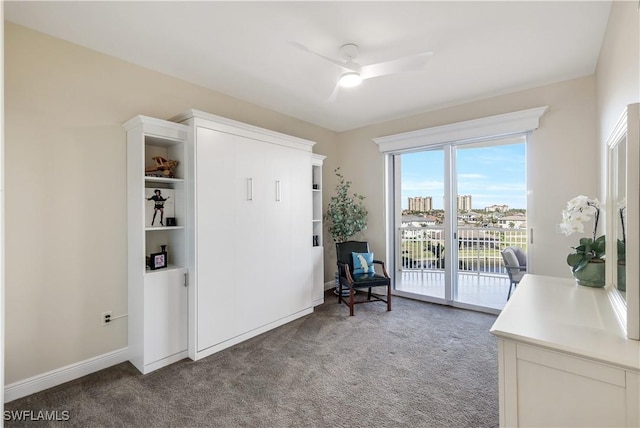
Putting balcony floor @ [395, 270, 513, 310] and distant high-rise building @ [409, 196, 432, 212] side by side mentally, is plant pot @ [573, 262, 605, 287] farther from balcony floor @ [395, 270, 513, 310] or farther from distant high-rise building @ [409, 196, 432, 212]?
distant high-rise building @ [409, 196, 432, 212]

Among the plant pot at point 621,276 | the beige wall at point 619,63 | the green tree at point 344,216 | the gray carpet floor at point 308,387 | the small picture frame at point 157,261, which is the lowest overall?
the gray carpet floor at point 308,387

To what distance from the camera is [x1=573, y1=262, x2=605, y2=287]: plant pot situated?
1803 millimetres

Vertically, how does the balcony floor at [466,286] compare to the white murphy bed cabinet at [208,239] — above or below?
below

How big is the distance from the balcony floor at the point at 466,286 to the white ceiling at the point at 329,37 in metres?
2.70

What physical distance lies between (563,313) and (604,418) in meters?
0.48

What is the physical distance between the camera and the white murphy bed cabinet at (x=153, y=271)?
2428 mm

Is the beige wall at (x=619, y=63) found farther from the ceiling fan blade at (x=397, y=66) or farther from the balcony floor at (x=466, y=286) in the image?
the balcony floor at (x=466, y=286)

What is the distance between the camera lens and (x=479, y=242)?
4.54 metres

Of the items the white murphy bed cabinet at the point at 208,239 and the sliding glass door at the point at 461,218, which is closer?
the white murphy bed cabinet at the point at 208,239

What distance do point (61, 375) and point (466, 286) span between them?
490cm

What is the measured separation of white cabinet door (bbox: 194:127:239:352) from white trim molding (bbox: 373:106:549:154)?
2.46m

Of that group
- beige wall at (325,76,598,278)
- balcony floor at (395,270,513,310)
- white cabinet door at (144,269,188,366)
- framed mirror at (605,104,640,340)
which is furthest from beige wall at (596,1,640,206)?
white cabinet door at (144,269,188,366)

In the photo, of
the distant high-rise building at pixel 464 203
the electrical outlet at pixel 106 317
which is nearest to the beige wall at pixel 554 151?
the distant high-rise building at pixel 464 203

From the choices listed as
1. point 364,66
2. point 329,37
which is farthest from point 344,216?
point 329,37
